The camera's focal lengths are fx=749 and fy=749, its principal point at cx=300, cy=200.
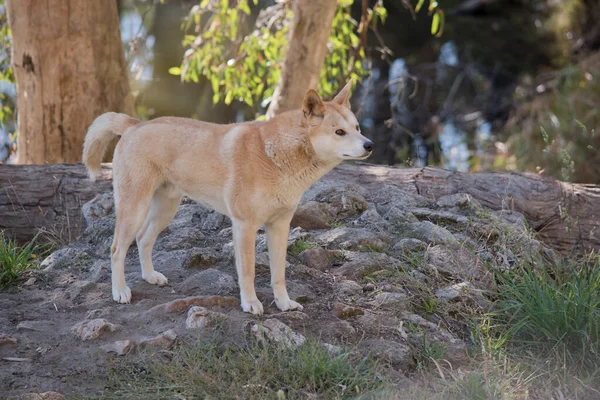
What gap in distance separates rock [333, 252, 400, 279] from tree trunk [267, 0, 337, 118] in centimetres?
312

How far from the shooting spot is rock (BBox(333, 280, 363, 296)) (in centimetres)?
502

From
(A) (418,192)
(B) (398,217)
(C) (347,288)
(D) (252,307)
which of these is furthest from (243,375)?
(A) (418,192)

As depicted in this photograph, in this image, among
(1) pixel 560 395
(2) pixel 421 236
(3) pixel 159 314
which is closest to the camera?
(1) pixel 560 395

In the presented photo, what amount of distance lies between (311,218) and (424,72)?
10.2 metres

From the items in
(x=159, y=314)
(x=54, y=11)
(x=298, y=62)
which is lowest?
(x=159, y=314)

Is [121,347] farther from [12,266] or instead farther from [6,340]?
[12,266]

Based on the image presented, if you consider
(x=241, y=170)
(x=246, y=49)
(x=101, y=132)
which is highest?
(x=246, y=49)

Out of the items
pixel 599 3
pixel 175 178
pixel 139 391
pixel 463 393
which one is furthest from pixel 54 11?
pixel 599 3

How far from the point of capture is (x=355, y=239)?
566 cm

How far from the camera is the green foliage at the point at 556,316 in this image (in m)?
4.53

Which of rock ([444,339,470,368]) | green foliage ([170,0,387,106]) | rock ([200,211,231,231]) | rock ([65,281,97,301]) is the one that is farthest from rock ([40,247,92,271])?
green foliage ([170,0,387,106])

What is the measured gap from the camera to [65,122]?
770 cm

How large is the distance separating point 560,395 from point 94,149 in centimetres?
344

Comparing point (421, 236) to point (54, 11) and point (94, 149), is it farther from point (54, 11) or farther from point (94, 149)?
point (54, 11)
